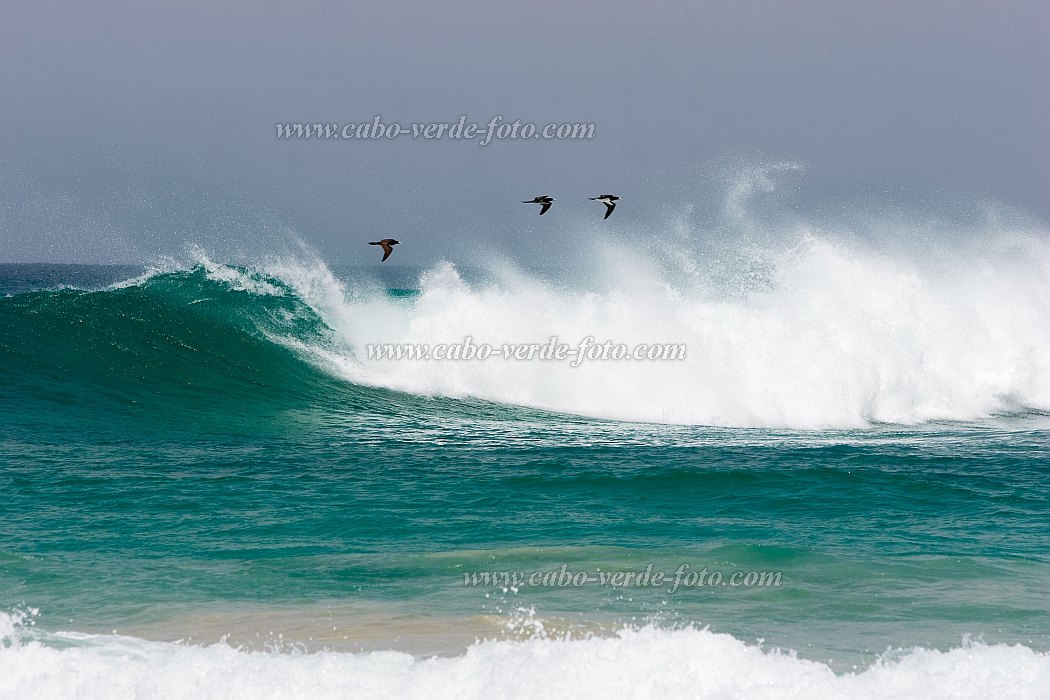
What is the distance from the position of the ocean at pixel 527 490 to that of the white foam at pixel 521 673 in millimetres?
24

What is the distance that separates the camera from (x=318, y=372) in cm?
1909

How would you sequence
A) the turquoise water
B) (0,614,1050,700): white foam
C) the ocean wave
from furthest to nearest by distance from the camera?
1. the ocean wave
2. the turquoise water
3. (0,614,1050,700): white foam

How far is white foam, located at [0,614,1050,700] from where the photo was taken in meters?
6.34

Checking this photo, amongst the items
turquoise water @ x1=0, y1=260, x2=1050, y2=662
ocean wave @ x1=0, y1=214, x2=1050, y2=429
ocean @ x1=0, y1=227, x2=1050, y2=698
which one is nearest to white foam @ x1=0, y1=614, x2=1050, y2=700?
ocean @ x1=0, y1=227, x2=1050, y2=698

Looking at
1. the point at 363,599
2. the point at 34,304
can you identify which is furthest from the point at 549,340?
the point at 363,599

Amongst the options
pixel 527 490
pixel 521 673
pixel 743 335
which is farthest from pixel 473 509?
→ pixel 743 335

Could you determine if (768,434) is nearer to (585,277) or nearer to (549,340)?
(549,340)

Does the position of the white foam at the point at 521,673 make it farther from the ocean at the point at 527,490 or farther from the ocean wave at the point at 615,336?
the ocean wave at the point at 615,336

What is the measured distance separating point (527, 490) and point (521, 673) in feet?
16.5

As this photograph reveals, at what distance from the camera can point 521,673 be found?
650cm

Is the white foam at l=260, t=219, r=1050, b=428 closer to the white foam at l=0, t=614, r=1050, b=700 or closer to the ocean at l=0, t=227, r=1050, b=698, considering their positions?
the ocean at l=0, t=227, r=1050, b=698

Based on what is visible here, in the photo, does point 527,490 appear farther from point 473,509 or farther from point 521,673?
point 521,673

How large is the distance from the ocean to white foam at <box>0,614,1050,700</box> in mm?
24

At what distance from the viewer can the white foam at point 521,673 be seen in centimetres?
634
